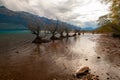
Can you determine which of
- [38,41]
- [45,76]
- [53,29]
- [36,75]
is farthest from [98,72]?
[53,29]

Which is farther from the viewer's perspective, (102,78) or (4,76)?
(4,76)

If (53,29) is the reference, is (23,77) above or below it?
below

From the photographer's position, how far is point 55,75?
39.2 feet

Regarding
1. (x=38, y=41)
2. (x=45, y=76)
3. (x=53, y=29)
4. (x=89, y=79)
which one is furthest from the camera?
(x=53, y=29)

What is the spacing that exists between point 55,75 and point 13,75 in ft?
13.7

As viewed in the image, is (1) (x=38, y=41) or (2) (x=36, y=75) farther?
(1) (x=38, y=41)

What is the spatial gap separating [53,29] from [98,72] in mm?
38809

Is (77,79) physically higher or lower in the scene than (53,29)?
lower

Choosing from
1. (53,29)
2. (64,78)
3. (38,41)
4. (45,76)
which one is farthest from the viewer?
(53,29)

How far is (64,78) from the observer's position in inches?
436

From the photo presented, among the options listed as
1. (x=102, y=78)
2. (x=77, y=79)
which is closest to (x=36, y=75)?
(x=77, y=79)

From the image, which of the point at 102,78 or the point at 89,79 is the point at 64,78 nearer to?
the point at 89,79

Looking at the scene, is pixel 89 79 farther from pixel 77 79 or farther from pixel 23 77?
pixel 23 77

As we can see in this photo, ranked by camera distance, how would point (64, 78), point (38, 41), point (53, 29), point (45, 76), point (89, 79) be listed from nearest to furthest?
point (89, 79), point (64, 78), point (45, 76), point (38, 41), point (53, 29)
